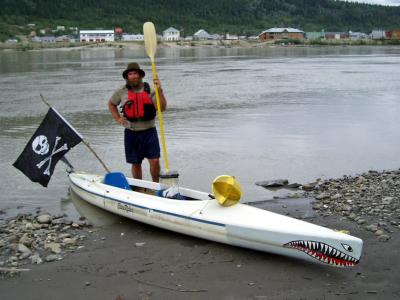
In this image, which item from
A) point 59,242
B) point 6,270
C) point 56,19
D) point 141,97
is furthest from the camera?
point 56,19

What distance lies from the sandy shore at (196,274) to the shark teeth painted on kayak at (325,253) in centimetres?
16

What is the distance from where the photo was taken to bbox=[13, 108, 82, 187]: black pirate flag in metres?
7.77

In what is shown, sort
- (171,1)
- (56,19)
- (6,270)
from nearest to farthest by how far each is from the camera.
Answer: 1. (6,270)
2. (56,19)
3. (171,1)

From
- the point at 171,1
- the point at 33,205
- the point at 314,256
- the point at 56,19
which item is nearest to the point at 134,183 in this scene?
the point at 33,205

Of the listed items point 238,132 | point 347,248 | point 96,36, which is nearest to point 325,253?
point 347,248

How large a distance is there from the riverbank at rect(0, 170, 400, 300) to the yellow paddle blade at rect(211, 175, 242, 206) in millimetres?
525

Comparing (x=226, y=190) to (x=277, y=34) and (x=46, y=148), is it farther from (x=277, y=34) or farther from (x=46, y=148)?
(x=277, y=34)

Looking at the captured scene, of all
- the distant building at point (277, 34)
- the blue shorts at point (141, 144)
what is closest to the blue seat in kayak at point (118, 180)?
the blue shorts at point (141, 144)

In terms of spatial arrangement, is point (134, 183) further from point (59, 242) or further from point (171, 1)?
point (171, 1)

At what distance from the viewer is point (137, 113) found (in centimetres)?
716

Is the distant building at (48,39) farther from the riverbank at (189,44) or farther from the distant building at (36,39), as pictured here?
the riverbank at (189,44)

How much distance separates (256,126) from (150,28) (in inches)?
286

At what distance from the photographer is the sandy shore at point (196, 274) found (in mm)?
4879

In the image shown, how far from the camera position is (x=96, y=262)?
18.6 feet
